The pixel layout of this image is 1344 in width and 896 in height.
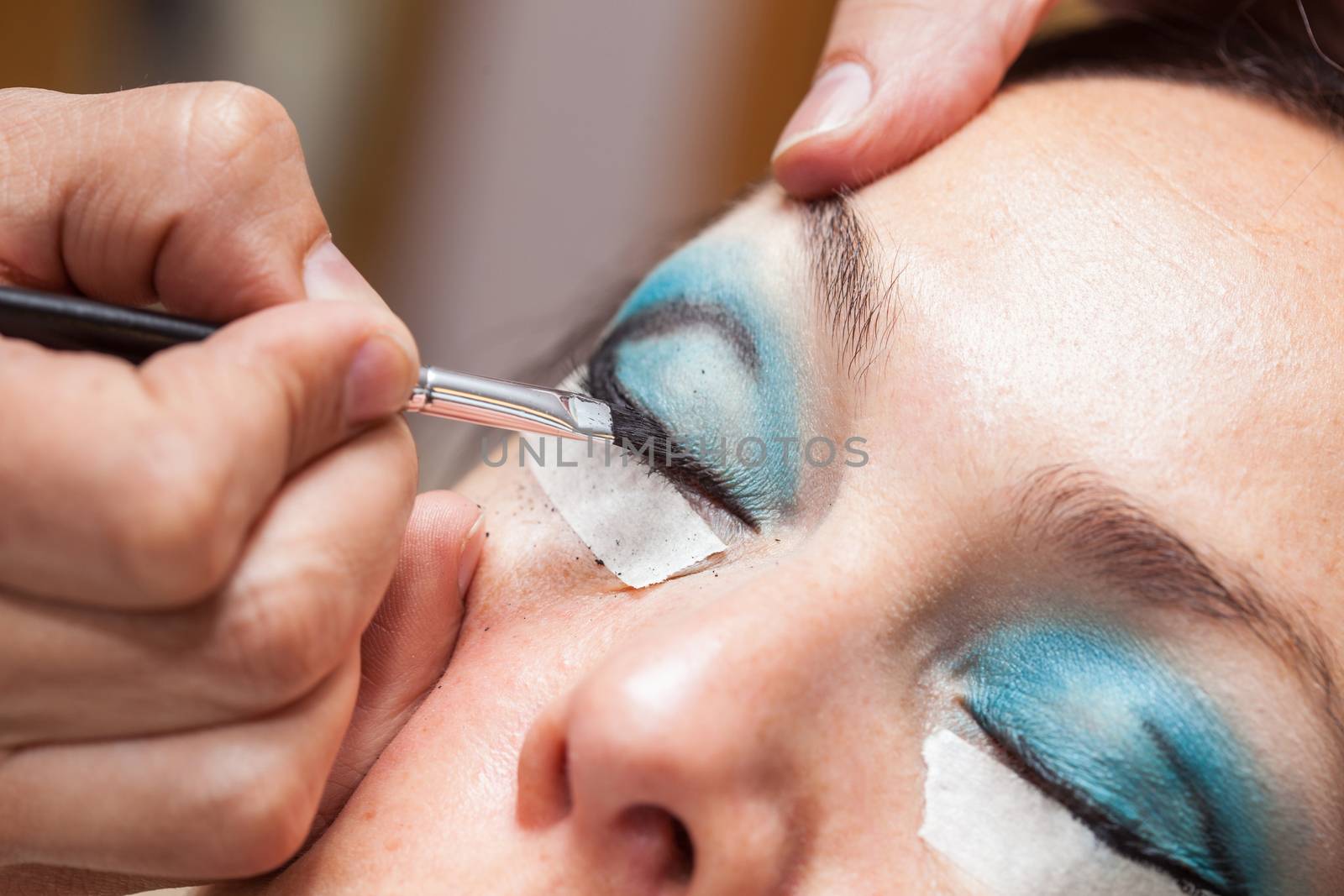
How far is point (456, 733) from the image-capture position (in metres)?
0.60

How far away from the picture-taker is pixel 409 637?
2.17 feet

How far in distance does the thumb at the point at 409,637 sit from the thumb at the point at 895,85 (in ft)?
1.29

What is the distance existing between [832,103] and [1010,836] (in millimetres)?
591

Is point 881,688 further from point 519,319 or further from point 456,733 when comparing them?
point 519,319

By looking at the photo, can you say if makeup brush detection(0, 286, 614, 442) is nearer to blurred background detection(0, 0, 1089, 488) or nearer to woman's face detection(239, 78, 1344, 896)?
woman's face detection(239, 78, 1344, 896)

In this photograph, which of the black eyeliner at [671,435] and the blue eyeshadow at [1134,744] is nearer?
the blue eyeshadow at [1134,744]

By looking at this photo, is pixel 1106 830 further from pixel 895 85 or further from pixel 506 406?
pixel 895 85

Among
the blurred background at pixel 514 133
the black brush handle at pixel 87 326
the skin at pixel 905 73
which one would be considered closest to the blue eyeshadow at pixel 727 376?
the skin at pixel 905 73

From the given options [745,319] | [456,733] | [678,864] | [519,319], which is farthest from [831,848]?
[519,319]

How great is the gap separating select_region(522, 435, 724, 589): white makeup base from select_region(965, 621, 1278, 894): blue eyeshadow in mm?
217

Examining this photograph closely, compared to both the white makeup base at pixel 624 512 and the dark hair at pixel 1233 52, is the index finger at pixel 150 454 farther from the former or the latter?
the dark hair at pixel 1233 52

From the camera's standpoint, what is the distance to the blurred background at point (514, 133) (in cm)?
173

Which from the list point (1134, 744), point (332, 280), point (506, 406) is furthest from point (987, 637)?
point (332, 280)

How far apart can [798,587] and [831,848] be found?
0.49 feet
